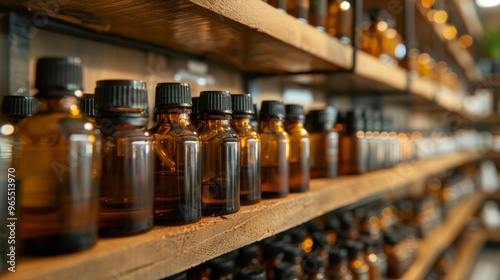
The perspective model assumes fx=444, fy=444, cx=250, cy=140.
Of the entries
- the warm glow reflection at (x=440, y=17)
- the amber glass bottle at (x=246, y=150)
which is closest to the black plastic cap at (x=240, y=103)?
the amber glass bottle at (x=246, y=150)

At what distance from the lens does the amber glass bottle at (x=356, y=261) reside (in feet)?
4.31

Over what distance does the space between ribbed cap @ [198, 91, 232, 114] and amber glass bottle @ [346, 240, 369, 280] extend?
0.81 metres

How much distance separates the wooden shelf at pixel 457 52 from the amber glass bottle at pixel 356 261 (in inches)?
51.2

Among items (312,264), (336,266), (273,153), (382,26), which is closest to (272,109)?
(273,153)

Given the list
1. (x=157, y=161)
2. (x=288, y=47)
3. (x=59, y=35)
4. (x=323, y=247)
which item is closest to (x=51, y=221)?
(x=157, y=161)

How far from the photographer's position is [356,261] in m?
1.32

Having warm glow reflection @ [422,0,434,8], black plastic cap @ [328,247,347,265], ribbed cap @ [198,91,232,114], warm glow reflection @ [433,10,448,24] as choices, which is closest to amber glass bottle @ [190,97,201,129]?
ribbed cap @ [198,91,232,114]

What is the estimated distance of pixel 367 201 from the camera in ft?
7.56

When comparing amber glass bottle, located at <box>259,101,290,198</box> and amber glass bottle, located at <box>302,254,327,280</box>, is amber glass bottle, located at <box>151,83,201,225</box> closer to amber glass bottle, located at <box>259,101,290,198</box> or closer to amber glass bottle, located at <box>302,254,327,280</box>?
amber glass bottle, located at <box>259,101,290,198</box>

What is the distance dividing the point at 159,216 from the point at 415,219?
191cm

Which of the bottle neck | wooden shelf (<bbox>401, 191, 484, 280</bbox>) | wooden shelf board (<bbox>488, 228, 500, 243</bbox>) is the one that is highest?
the bottle neck

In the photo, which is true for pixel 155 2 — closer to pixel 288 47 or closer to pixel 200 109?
pixel 200 109

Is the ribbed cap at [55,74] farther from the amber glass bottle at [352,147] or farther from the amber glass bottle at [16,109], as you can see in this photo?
the amber glass bottle at [352,147]

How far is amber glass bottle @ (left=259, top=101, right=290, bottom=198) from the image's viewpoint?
2.91 feet
